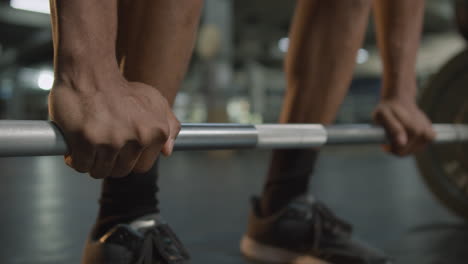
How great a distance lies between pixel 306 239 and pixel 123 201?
36 centimetres

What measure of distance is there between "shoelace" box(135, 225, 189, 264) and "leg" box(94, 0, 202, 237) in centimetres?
4

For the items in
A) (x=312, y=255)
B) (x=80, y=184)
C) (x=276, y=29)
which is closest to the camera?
(x=312, y=255)

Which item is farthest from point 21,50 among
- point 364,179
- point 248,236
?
point 248,236

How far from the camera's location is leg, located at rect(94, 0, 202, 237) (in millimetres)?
492

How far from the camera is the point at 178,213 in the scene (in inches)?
46.4

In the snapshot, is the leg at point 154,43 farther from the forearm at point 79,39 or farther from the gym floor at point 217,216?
the gym floor at point 217,216

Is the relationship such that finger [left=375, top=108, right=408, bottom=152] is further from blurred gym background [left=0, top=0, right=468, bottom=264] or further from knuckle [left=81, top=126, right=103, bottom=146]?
knuckle [left=81, top=126, right=103, bottom=146]

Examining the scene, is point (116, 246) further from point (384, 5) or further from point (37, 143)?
point (384, 5)

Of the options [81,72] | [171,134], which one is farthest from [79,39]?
[171,134]

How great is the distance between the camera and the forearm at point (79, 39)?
401mm

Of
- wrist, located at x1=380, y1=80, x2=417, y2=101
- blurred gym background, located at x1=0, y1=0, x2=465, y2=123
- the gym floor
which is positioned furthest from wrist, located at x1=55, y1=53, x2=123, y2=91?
blurred gym background, located at x1=0, y1=0, x2=465, y2=123

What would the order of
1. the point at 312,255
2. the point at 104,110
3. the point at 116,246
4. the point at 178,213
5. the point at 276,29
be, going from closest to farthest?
the point at 104,110, the point at 116,246, the point at 312,255, the point at 178,213, the point at 276,29

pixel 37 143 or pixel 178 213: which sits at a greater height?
pixel 37 143

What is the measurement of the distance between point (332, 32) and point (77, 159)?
0.53 m
